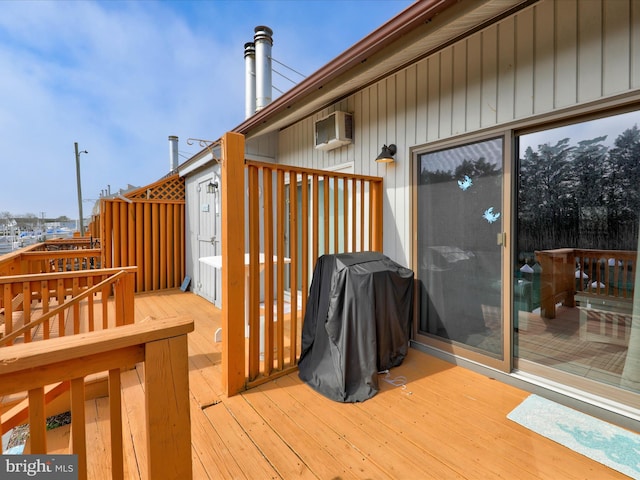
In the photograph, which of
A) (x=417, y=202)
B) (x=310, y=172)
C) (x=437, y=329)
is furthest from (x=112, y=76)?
(x=437, y=329)

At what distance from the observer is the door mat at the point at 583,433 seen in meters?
1.70

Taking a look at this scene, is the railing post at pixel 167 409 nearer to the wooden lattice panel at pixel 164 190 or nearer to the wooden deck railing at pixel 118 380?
the wooden deck railing at pixel 118 380

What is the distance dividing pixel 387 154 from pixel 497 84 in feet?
3.63

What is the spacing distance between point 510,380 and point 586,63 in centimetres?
233

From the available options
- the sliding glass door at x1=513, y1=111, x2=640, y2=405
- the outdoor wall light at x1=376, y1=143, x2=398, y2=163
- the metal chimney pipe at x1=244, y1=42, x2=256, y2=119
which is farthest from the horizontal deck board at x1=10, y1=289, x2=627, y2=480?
the metal chimney pipe at x1=244, y1=42, x2=256, y2=119

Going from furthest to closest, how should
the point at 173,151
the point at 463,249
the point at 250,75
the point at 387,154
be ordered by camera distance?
the point at 173,151 → the point at 250,75 → the point at 387,154 → the point at 463,249

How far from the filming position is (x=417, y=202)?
314 centimetres

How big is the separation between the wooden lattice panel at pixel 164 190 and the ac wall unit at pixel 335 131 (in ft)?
12.9

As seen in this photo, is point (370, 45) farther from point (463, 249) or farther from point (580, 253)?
point (580, 253)

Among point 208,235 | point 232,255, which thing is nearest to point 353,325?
point 232,255

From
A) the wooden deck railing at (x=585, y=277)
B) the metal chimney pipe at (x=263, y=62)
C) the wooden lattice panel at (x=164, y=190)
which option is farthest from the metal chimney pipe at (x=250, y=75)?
the wooden deck railing at (x=585, y=277)

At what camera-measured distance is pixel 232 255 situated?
7.74ft

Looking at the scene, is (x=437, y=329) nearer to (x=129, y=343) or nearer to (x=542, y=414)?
(x=542, y=414)

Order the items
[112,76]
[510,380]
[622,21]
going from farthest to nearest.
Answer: [112,76] → [510,380] → [622,21]
